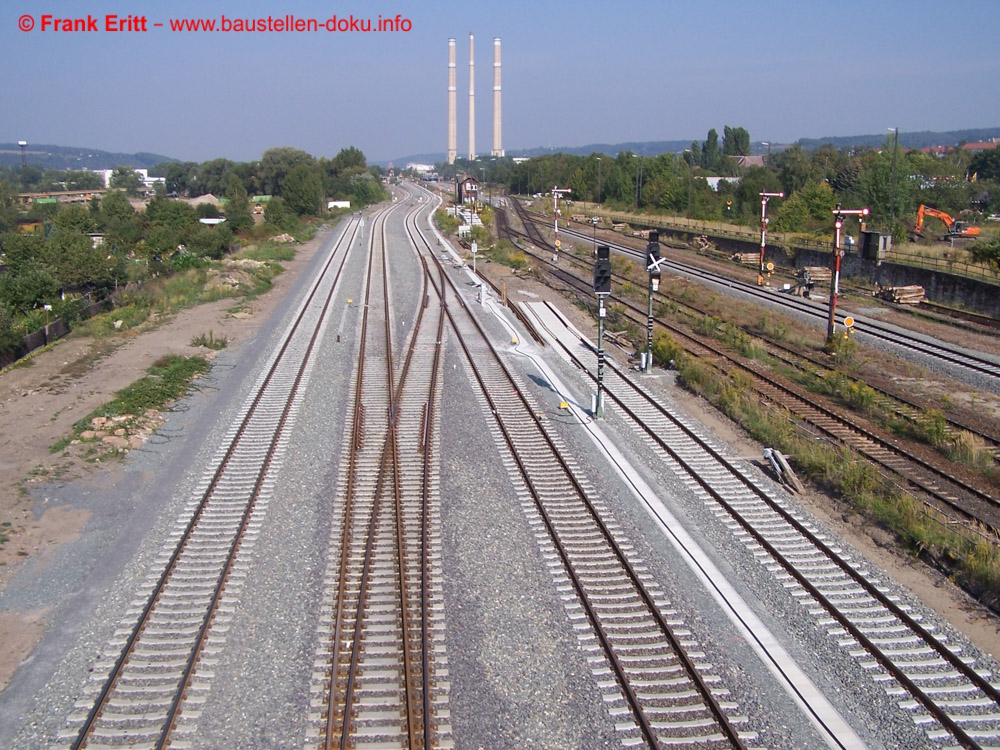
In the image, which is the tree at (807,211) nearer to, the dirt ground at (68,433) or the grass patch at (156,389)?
the dirt ground at (68,433)

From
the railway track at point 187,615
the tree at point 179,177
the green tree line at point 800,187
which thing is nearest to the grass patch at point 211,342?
the railway track at point 187,615

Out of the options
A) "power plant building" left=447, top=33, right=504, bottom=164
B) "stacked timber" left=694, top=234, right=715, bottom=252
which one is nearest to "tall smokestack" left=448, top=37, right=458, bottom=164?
"power plant building" left=447, top=33, right=504, bottom=164

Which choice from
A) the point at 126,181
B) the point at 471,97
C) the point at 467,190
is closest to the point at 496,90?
the point at 471,97

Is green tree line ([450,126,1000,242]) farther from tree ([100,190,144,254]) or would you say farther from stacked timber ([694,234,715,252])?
tree ([100,190,144,254])

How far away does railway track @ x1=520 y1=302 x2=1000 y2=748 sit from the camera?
7273 mm

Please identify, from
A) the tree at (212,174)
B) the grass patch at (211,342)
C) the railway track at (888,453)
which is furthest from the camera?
the tree at (212,174)

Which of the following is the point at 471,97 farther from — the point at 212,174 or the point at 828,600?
the point at 828,600

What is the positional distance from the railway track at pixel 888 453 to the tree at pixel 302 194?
5568 cm

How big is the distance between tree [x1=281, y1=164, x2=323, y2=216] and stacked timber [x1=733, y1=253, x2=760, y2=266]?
1593 inches

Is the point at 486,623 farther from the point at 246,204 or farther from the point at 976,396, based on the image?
the point at 246,204

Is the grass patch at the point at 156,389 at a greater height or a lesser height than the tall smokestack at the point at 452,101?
lesser

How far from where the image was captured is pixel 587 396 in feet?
57.3

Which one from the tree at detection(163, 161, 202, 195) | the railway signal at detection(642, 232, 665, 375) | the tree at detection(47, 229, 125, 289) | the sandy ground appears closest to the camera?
the sandy ground

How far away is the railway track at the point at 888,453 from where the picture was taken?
11.6 metres
